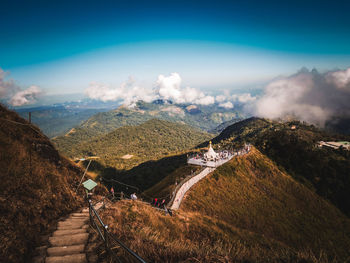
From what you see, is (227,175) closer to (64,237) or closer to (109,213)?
(109,213)

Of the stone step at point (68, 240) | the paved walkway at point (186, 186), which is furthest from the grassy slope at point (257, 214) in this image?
the stone step at point (68, 240)

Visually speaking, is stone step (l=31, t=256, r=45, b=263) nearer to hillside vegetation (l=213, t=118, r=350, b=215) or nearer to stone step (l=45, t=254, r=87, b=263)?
stone step (l=45, t=254, r=87, b=263)

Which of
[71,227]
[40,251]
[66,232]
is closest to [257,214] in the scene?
[71,227]

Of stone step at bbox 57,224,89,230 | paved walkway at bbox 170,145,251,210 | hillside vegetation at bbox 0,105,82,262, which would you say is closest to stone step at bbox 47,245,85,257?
hillside vegetation at bbox 0,105,82,262

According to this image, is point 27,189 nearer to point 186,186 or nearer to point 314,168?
point 186,186

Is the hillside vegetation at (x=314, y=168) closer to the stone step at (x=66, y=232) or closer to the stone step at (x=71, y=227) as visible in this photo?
the stone step at (x=71, y=227)

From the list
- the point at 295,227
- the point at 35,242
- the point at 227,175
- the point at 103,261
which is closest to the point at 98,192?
the point at 35,242
